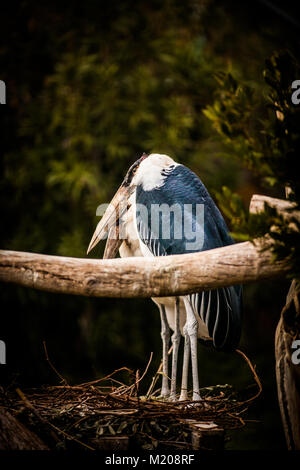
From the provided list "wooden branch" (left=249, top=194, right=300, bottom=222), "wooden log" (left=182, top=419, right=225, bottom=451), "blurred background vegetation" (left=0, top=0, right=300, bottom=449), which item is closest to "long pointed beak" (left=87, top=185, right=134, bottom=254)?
"wooden branch" (left=249, top=194, right=300, bottom=222)

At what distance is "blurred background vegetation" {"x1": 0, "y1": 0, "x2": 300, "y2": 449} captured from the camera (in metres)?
4.51

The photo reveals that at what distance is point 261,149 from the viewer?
4.77 ft

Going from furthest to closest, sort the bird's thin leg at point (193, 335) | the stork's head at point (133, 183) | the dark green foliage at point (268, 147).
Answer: the stork's head at point (133, 183)
the bird's thin leg at point (193, 335)
the dark green foliage at point (268, 147)

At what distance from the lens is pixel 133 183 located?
7.26 ft

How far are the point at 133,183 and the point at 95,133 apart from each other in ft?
8.39

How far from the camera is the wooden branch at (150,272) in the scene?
5.16ft

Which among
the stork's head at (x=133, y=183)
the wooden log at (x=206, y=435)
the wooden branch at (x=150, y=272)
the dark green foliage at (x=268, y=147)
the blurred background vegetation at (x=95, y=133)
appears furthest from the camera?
the blurred background vegetation at (x=95, y=133)

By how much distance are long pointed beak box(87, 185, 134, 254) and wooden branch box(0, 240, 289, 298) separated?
490 mm

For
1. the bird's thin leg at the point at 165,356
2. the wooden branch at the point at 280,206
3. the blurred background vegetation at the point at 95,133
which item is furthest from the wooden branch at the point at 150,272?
the blurred background vegetation at the point at 95,133

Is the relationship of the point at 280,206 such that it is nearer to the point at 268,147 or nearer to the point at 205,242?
the point at 268,147

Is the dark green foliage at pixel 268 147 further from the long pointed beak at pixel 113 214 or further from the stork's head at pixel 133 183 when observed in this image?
the long pointed beak at pixel 113 214

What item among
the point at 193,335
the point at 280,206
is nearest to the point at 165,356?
the point at 193,335

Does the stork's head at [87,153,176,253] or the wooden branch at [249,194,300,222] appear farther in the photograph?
the stork's head at [87,153,176,253]

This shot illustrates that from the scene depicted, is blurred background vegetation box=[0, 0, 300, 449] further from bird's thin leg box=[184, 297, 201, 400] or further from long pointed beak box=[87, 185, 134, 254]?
bird's thin leg box=[184, 297, 201, 400]
